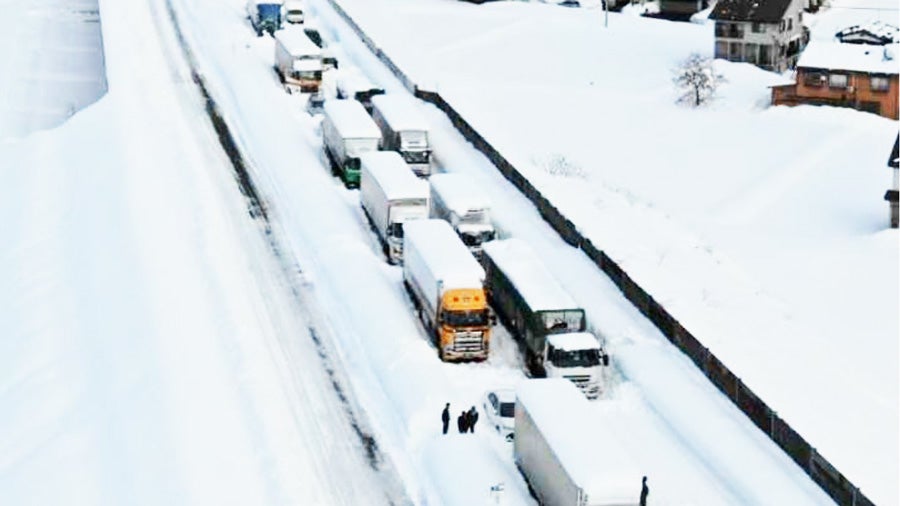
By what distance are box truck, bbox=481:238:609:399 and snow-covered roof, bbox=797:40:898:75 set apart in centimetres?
4552

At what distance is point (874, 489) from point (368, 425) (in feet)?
47.4

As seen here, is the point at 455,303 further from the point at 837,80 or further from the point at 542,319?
the point at 837,80

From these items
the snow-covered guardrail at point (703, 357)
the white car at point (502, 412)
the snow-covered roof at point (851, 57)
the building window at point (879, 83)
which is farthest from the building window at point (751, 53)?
the white car at point (502, 412)

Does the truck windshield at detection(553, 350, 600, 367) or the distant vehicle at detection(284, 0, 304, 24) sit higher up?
the distant vehicle at detection(284, 0, 304, 24)

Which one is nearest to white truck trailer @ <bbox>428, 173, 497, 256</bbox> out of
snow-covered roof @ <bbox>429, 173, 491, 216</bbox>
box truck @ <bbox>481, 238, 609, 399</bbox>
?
snow-covered roof @ <bbox>429, 173, 491, 216</bbox>

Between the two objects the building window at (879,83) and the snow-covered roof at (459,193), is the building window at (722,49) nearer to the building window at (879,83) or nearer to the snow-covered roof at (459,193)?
the building window at (879,83)

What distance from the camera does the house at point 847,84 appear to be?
3465 inches

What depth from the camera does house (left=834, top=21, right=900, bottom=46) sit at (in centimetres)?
9825

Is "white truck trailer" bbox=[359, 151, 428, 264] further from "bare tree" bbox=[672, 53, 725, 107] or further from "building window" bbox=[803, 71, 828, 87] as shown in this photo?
"building window" bbox=[803, 71, 828, 87]

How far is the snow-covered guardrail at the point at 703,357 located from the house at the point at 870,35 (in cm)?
3931

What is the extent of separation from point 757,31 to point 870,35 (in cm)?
760

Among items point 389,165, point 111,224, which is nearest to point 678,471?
point 389,165

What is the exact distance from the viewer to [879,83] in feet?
289

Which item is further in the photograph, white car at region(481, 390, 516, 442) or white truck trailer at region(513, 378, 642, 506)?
white car at region(481, 390, 516, 442)
